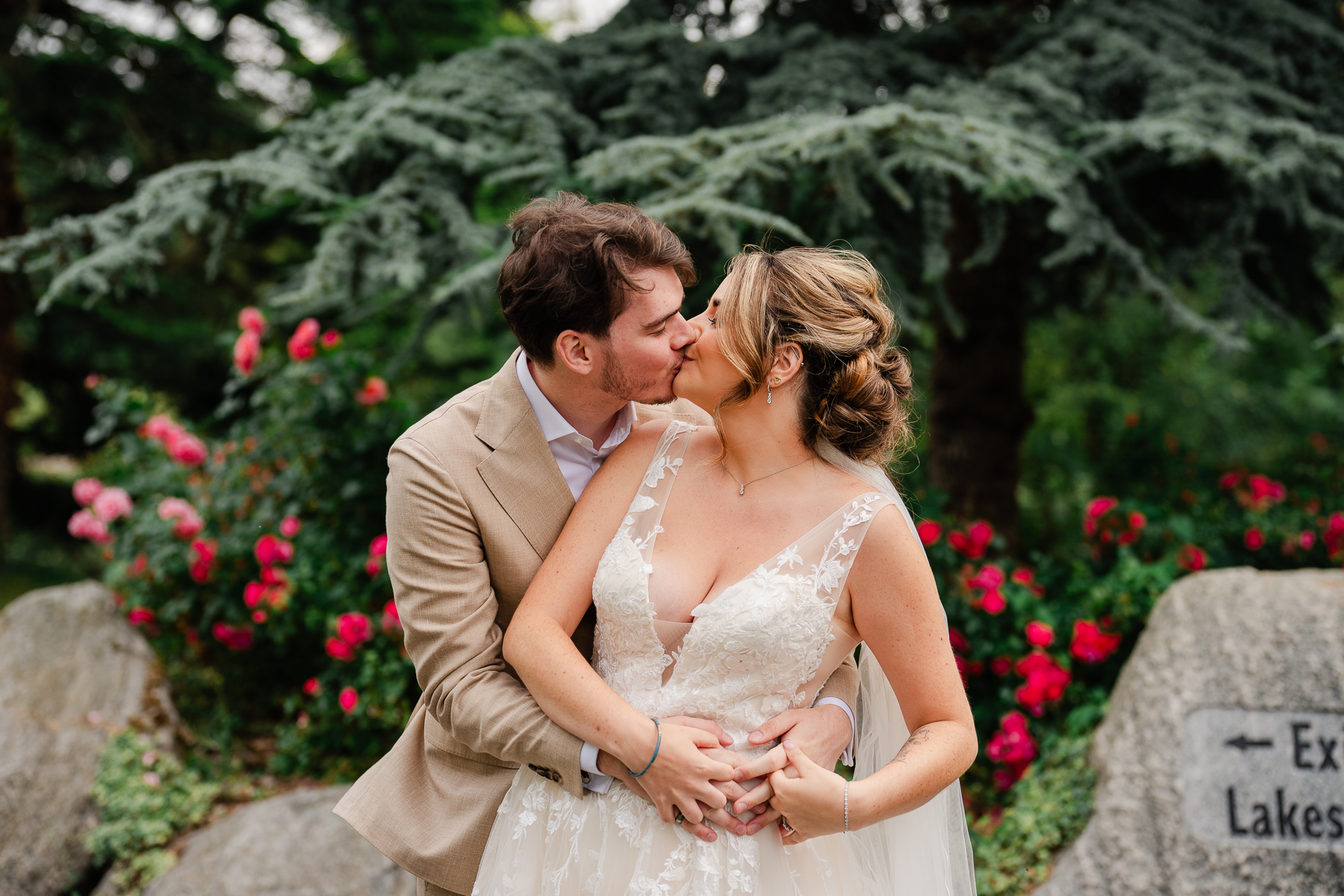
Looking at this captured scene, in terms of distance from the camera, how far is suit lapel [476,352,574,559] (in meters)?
1.95

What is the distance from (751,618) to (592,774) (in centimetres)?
47

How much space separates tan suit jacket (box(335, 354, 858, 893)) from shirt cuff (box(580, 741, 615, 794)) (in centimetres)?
2

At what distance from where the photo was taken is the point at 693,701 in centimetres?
185

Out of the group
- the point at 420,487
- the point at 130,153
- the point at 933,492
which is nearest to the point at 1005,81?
the point at 933,492

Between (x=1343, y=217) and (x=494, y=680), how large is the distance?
4187 mm

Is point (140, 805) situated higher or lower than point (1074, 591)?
lower

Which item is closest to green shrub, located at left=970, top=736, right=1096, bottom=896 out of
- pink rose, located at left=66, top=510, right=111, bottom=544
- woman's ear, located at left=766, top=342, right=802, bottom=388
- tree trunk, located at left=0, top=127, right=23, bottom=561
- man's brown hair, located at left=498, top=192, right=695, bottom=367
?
woman's ear, located at left=766, top=342, right=802, bottom=388

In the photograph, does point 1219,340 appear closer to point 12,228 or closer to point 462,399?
point 462,399

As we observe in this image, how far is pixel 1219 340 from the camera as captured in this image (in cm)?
349

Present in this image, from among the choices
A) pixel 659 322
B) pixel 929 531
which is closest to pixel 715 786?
pixel 659 322

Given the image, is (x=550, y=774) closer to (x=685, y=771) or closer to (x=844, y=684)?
(x=685, y=771)

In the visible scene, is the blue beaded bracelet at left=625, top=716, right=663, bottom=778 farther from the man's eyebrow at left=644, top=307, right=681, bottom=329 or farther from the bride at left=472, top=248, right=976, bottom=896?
the man's eyebrow at left=644, top=307, right=681, bottom=329

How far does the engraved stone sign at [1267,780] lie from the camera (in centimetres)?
290

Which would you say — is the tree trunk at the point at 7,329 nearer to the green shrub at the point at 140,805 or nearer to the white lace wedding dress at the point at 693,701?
the green shrub at the point at 140,805
